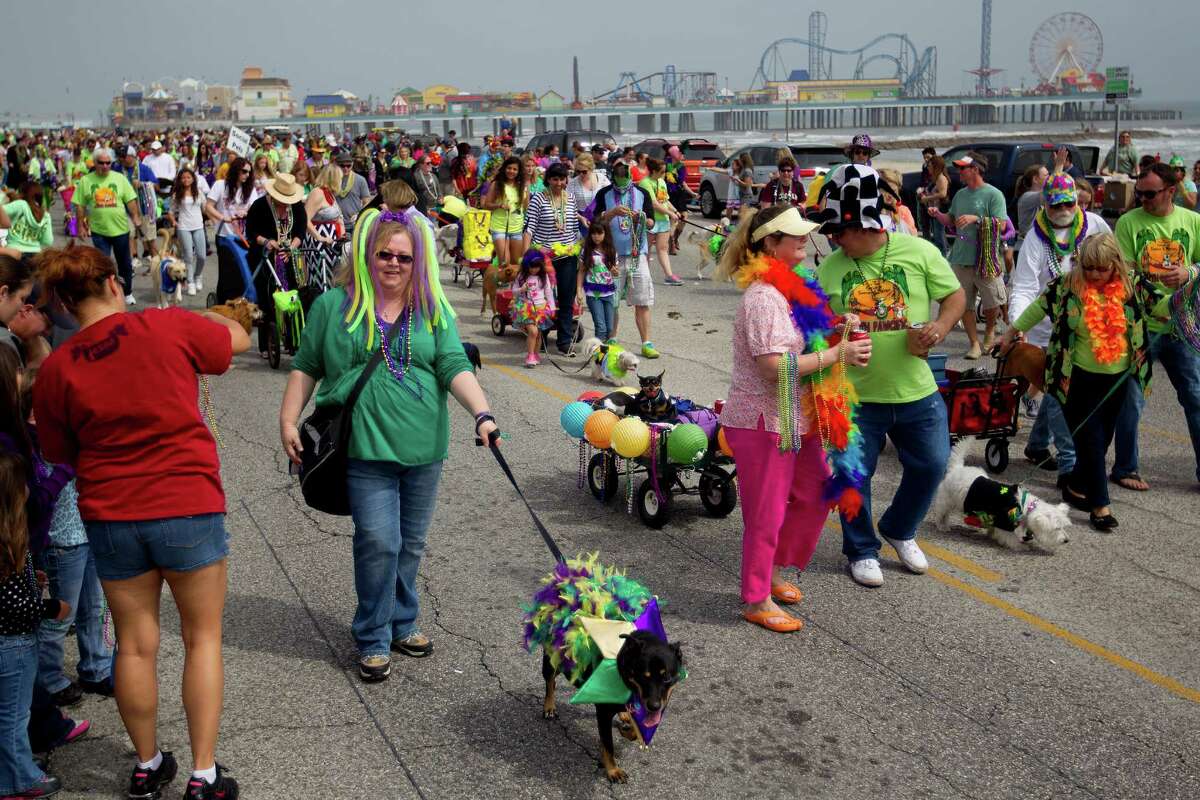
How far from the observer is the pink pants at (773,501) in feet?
17.5

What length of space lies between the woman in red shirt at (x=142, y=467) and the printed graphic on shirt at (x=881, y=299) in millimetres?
3131

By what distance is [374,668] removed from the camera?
16.2 ft

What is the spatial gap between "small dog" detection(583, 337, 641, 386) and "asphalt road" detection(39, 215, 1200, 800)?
2.53 m

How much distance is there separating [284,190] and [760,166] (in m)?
18.4

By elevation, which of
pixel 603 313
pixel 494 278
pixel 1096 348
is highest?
pixel 1096 348

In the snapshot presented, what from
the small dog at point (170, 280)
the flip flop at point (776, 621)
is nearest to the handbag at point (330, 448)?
the flip flop at point (776, 621)

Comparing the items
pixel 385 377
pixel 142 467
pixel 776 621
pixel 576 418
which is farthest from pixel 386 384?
pixel 576 418

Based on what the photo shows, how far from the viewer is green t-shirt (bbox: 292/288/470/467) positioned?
4664mm

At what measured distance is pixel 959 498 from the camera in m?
6.96

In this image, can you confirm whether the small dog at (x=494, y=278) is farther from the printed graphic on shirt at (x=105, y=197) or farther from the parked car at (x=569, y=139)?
the parked car at (x=569, y=139)

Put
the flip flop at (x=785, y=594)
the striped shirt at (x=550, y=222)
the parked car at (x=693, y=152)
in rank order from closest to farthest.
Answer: the flip flop at (x=785, y=594)
the striped shirt at (x=550, y=222)
the parked car at (x=693, y=152)

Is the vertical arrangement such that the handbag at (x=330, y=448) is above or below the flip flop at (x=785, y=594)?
above

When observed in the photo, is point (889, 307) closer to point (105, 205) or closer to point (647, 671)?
point (647, 671)

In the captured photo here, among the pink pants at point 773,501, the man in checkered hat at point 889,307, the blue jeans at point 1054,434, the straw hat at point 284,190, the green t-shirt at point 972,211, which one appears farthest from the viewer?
the green t-shirt at point 972,211
